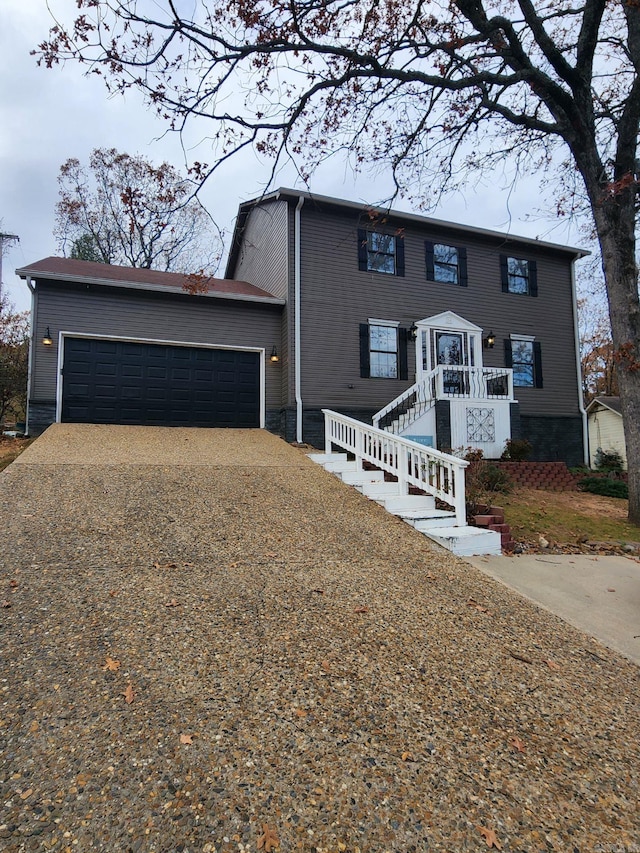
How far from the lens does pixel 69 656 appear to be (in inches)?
95.6

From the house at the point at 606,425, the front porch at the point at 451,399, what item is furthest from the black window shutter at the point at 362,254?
the house at the point at 606,425

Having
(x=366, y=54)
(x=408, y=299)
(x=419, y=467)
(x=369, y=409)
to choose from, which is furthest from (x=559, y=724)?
(x=408, y=299)

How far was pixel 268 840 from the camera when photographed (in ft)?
5.03

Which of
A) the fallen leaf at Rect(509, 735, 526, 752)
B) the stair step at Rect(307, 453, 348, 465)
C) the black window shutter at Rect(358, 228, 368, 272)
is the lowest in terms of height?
the fallen leaf at Rect(509, 735, 526, 752)

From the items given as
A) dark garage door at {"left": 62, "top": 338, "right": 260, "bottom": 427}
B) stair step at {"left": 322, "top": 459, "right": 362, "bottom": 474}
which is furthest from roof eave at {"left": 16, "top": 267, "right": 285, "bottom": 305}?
stair step at {"left": 322, "top": 459, "right": 362, "bottom": 474}

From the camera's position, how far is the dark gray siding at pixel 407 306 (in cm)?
1109

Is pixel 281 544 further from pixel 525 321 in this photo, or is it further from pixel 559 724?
pixel 525 321

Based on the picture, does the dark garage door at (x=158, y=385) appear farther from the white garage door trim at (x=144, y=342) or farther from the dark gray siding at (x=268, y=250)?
the dark gray siding at (x=268, y=250)

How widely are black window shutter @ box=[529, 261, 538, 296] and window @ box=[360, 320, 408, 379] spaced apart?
14.8ft

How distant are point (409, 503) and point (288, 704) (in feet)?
13.8

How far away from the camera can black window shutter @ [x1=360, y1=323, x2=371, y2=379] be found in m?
11.4

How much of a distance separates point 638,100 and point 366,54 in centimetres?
478

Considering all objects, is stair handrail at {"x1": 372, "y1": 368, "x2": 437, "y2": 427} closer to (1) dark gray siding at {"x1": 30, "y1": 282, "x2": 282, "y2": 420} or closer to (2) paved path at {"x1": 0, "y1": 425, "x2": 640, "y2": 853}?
(1) dark gray siding at {"x1": 30, "y1": 282, "x2": 282, "y2": 420}

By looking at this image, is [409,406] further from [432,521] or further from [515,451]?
[432,521]
